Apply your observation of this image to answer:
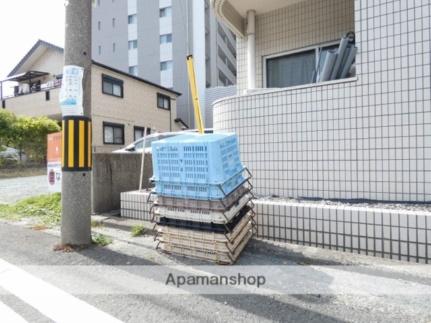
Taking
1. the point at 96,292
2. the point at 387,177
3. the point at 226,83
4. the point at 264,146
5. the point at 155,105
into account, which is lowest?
the point at 96,292

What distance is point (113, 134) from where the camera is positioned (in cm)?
1869

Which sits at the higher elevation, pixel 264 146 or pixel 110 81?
pixel 110 81

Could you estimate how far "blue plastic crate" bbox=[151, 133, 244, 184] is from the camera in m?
3.00

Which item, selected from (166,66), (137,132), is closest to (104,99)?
(137,132)

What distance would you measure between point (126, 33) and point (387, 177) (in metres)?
30.6

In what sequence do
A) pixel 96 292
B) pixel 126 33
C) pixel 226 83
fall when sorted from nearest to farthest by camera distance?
pixel 96 292 < pixel 126 33 < pixel 226 83

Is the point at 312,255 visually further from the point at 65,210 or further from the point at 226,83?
the point at 226,83

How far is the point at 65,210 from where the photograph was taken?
3.88 meters

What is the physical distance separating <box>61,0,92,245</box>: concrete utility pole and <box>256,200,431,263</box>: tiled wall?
214cm

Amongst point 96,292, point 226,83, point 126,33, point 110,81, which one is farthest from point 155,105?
point 96,292

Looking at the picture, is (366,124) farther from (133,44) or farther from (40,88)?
(133,44)

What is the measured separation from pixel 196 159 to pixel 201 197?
379mm

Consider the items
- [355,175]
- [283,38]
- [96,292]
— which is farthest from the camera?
[283,38]

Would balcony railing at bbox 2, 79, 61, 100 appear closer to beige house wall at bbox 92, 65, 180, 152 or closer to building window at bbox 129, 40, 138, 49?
beige house wall at bbox 92, 65, 180, 152
